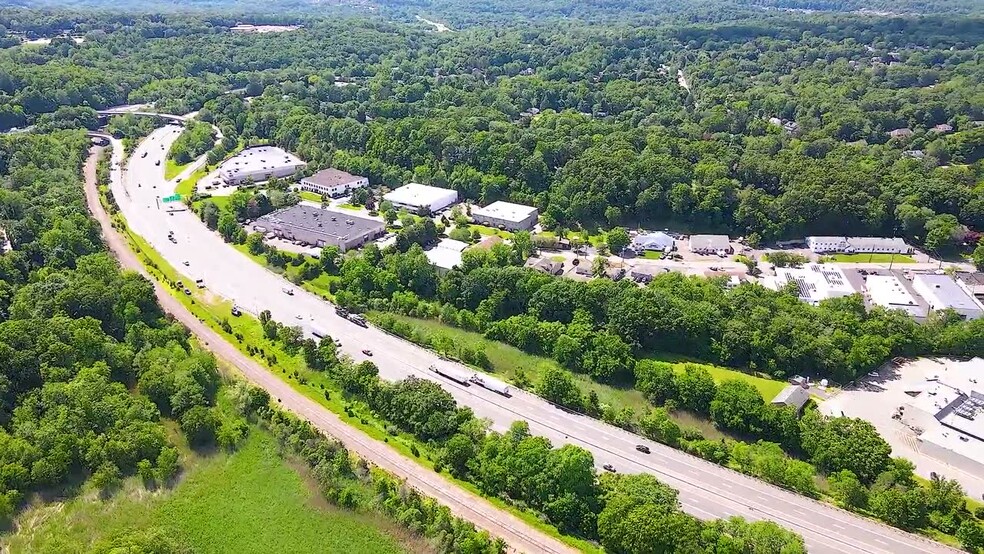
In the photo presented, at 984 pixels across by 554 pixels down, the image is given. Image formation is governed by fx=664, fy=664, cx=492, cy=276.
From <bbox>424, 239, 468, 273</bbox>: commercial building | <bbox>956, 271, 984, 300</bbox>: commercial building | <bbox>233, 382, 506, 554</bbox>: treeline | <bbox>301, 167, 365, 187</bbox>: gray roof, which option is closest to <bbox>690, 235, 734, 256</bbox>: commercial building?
<bbox>956, 271, 984, 300</bbox>: commercial building

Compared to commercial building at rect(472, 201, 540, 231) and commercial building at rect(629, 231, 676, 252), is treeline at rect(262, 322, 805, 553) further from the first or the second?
commercial building at rect(629, 231, 676, 252)

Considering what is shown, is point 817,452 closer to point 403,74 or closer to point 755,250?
point 755,250

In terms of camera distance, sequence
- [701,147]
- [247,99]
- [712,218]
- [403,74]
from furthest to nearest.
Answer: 1. [403,74]
2. [247,99]
3. [701,147]
4. [712,218]

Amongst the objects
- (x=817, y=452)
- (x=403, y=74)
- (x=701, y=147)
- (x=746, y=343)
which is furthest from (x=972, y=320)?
(x=403, y=74)

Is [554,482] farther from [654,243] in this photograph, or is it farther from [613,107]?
[613,107]

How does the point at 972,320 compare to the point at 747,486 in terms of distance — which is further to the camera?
the point at 972,320

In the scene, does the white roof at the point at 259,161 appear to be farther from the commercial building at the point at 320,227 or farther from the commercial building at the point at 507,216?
the commercial building at the point at 507,216
